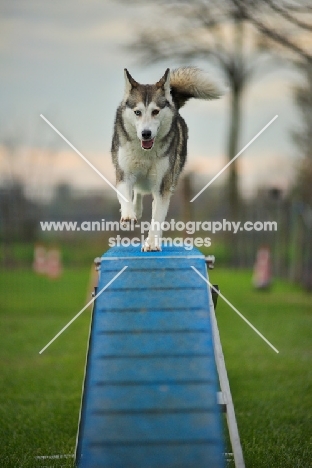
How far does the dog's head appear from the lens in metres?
5.10

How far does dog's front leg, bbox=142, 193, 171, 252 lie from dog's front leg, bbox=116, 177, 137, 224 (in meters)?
0.20

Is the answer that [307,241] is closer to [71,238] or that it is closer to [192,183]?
[192,183]

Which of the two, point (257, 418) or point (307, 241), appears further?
point (307, 241)

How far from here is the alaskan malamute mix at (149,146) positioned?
519 centimetres

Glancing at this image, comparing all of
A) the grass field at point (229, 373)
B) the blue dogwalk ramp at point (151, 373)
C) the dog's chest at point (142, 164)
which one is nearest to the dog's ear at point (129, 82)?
the dog's chest at point (142, 164)

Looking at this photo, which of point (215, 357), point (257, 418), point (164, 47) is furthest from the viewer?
point (164, 47)

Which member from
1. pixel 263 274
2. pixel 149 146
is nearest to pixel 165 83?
pixel 149 146

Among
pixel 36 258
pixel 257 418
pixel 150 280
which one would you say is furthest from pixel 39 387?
pixel 36 258

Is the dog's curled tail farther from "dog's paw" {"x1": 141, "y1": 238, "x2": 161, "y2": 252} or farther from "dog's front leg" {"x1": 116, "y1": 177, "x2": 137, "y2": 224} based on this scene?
"dog's paw" {"x1": 141, "y1": 238, "x2": 161, "y2": 252}

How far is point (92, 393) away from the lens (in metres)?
4.44

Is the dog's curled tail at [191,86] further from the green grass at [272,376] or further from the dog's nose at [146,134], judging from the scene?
the green grass at [272,376]

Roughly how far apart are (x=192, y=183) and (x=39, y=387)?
11.7 meters

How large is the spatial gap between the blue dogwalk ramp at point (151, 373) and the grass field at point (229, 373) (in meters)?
0.95

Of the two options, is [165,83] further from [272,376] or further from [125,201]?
[272,376]
